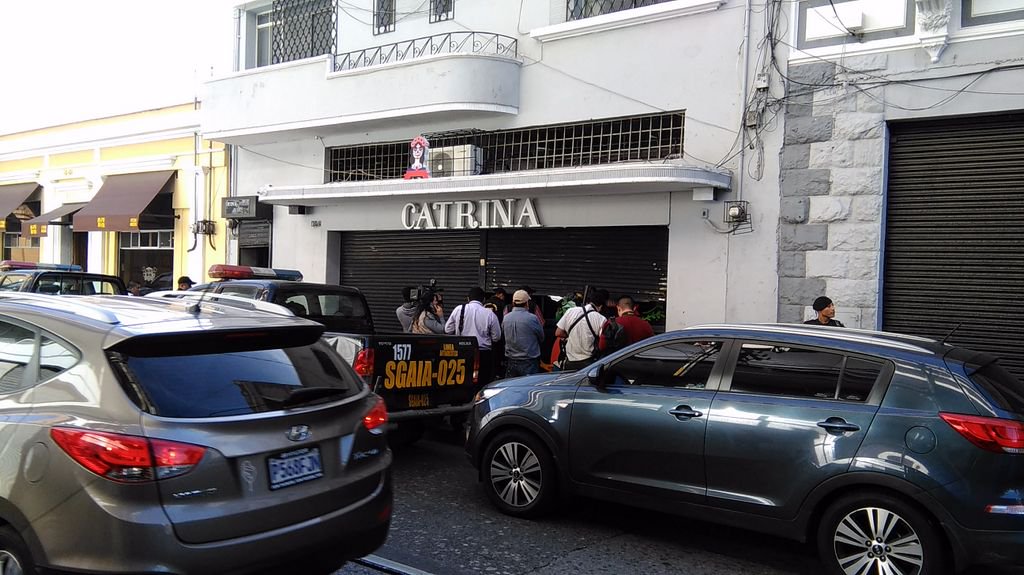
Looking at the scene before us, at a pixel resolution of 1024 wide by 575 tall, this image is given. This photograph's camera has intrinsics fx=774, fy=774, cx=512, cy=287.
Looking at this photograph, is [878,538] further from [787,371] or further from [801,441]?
[787,371]

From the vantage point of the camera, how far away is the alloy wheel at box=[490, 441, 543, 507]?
608 centimetres

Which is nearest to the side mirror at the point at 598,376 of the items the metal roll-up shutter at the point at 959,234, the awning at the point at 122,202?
the metal roll-up shutter at the point at 959,234

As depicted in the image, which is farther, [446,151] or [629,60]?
[446,151]

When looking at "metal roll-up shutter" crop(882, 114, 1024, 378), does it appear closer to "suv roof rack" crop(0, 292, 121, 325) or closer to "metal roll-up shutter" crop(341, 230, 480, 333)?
"metal roll-up shutter" crop(341, 230, 480, 333)

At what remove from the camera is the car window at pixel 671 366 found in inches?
216

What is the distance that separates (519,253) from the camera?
12945 millimetres

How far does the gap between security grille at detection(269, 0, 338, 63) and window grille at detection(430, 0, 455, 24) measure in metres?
2.46

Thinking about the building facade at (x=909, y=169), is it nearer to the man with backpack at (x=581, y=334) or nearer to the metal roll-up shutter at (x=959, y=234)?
the metal roll-up shutter at (x=959, y=234)

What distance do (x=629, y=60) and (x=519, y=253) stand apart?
140 inches

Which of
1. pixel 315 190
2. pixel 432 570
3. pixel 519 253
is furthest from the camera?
pixel 315 190

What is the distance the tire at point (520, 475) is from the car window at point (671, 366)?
870 millimetres

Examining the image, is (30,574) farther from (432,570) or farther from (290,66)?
(290,66)

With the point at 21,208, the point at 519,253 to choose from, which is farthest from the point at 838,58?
the point at 21,208

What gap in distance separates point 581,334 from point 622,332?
1.66 feet
